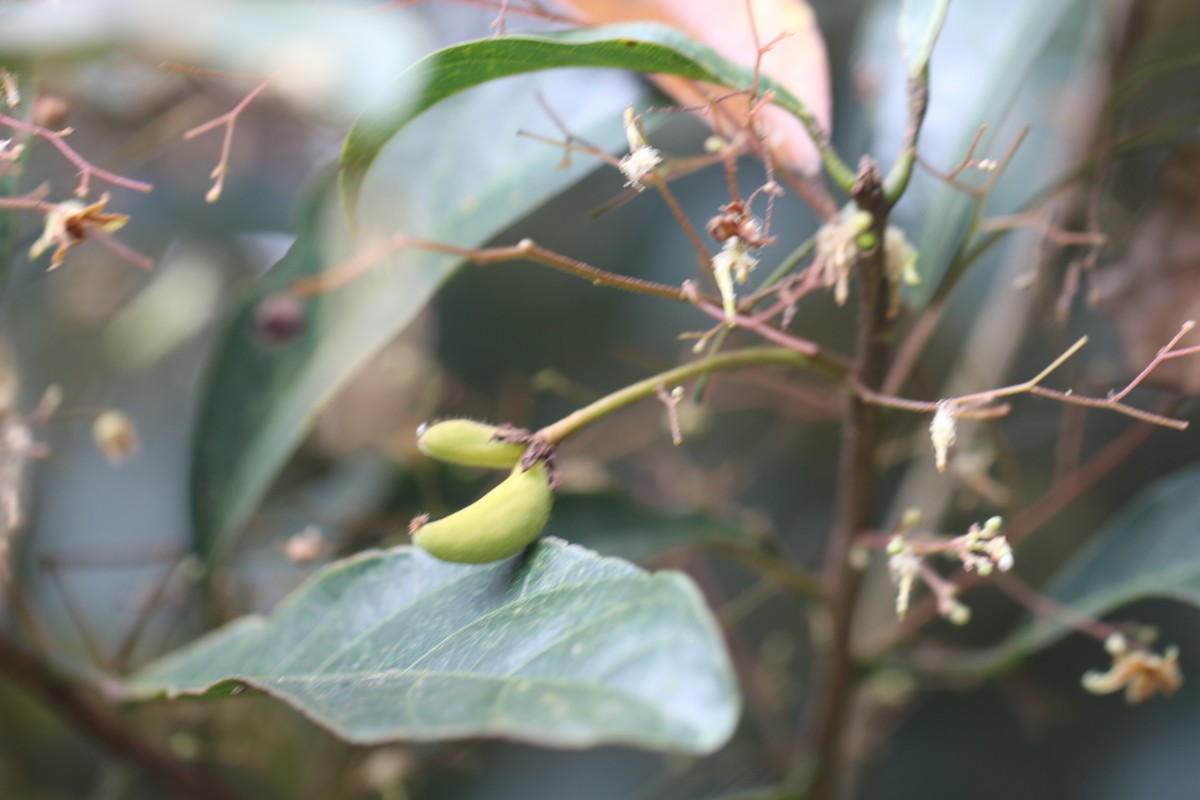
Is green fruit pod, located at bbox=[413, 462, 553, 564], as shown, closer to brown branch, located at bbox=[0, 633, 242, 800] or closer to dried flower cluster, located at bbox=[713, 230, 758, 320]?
dried flower cluster, located at bbox=[713, 230, 758, 320]

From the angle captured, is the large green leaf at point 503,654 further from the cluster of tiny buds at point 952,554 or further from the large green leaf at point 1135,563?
the large green leaf at point 1135,563

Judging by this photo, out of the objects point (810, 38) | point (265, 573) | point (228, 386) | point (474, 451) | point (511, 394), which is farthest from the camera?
point (511, 394)

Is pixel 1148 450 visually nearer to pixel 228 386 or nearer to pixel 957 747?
pixel 957 747

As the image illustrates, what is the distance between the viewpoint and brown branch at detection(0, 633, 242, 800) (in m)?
0.58

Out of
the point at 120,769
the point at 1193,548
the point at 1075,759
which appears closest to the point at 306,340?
the point at 120,769

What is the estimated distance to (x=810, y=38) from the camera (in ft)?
1.73

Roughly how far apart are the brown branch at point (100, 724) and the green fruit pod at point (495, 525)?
37cm

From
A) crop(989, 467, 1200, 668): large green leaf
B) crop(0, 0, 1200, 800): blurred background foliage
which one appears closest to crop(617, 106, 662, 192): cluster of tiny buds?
crop(0, 0, 1200, 800): blurred background foliage

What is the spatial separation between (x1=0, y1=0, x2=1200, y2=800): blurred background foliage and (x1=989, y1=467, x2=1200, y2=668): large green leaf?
0.25ft

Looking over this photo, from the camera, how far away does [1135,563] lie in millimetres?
583

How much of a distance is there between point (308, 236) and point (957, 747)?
30.8 inches

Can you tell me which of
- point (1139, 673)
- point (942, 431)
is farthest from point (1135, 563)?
point (942, 431)

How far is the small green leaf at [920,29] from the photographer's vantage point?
0.38 meters

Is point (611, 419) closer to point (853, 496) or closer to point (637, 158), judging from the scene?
point (853, 496)
